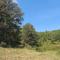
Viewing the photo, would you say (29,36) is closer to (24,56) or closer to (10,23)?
(10,23)

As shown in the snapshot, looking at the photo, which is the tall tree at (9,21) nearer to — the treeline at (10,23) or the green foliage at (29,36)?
the treeline at (10,23)

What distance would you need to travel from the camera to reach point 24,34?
183 ft

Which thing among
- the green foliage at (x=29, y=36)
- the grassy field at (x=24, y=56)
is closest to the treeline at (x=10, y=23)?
the green foliage at (x=29, y=36)

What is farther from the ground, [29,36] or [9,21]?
[9,21]

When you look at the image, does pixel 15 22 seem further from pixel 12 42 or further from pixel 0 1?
pixel 0 1

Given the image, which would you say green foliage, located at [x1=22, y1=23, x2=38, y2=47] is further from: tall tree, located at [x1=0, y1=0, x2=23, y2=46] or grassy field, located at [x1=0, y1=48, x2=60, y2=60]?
grassy field, located at [x1=0, y1=48, x2=60, y2=60]

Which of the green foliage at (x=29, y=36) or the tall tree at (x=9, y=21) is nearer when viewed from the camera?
the tall tree at (x=9, y=21)

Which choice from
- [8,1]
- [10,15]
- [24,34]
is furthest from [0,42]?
[24,34]

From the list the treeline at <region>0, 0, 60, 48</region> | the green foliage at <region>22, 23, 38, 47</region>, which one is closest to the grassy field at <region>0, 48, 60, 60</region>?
the treeline at <region>0, 0, 60, 48</region>

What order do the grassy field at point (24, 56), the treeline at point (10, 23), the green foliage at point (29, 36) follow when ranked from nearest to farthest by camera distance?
1. the grassy field at point (24, 56)
2. the treeline at point (10, 23)
3. the green foliage at point (29, 36)

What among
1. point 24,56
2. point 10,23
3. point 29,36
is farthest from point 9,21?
point 24,56

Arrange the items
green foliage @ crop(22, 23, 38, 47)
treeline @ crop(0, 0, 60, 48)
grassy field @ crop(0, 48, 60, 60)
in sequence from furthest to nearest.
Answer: green foliage @ crop(22, 23, 38, 47) → treeline @ crop(0, 0, 60, 48) → grassy field @ crop(0, 48, 60, 60)

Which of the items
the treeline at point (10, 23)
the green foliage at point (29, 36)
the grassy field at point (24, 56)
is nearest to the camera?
the grassy field at point (24, 56)

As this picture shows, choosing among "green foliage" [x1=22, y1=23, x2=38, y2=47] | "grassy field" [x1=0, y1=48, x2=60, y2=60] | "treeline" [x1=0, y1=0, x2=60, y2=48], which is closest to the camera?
"grassy field" [x1=0, y1=48, x2=60, y2=60]
